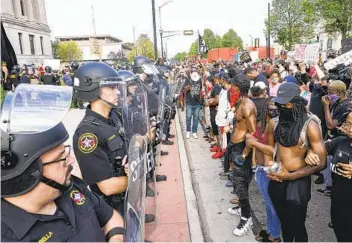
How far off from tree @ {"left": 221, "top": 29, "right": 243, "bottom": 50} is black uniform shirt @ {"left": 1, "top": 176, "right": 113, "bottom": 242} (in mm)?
61087

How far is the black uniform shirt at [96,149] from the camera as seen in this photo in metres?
2.19

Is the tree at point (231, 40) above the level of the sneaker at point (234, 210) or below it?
above

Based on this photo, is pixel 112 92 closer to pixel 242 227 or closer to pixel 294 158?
pixel 294 158

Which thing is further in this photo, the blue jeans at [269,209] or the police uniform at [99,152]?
the blue jeans at [269,209]

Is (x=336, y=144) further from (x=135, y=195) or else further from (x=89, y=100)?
(x=89, y=100)

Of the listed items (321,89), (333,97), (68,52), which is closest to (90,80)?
(333,97)

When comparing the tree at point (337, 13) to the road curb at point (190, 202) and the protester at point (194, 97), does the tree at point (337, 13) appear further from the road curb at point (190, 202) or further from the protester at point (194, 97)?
the road curb at point (190, 202)

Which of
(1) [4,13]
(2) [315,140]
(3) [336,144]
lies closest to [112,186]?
(2) [315,140]

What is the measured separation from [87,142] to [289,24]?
31.2 m

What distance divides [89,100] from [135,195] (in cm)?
111

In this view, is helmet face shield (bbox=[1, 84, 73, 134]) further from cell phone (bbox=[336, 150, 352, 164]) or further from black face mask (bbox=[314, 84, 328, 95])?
black face mask (bbox=[314, 84, 328, 95])

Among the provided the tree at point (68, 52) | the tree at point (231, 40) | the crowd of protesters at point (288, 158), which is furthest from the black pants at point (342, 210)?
the tree at point (68, 52)

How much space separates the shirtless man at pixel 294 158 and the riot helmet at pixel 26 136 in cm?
193

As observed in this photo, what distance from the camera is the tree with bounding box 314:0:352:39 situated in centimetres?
1944
